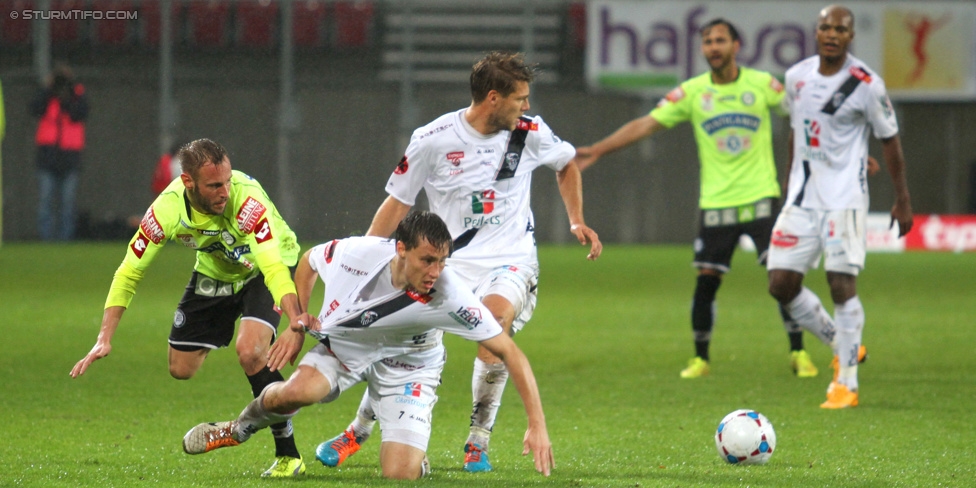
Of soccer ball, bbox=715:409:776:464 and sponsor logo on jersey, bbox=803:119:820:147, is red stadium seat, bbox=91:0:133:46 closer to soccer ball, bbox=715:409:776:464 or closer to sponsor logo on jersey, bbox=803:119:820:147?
sponsor logo on jersey, bbox=803:119:820:147

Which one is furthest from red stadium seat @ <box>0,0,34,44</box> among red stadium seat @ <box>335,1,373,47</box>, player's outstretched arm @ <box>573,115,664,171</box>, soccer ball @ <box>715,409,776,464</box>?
soccer ball @ <box>715,409,776,464</box>

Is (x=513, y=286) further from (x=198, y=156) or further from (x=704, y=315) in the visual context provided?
(x=704, y=315)

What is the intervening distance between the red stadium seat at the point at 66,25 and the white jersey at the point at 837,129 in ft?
54.2

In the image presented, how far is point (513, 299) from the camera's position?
536 centimetres

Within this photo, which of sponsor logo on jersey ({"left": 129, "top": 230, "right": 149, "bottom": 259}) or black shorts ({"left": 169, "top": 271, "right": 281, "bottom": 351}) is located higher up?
sponsor logo on jersey ({"left": 129, "top": 230, "right": 149, "bottom": 259})

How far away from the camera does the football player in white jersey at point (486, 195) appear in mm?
5422

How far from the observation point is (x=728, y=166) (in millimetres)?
8227

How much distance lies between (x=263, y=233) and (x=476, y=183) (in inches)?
41.5

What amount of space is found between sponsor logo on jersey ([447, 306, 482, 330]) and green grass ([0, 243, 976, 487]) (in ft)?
2.23

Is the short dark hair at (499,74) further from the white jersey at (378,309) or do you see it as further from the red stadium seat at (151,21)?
the red stadium seat at (151,21)

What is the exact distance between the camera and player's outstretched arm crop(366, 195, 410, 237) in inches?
221

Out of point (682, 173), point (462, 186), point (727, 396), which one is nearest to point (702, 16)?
point (682, 173)

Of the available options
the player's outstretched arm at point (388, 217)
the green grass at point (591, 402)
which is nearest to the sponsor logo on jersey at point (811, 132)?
the green grass at point (591, 402)

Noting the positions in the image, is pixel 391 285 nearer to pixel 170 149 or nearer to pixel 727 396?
pixel 727 396
